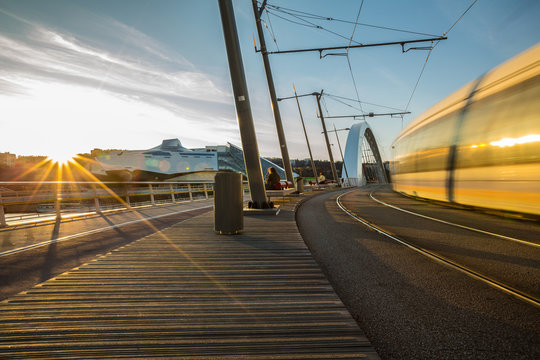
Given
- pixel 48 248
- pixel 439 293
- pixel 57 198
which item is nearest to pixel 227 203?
pixel 48 248

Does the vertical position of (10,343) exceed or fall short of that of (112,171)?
it falls short

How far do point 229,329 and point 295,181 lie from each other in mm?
19366

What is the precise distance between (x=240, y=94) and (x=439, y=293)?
272 inches

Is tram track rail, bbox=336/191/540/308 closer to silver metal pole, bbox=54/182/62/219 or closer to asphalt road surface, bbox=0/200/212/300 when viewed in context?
asphalt road surface, bbox=0/200/212/300

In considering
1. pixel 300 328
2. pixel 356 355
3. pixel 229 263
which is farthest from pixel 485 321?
pixel 229 263

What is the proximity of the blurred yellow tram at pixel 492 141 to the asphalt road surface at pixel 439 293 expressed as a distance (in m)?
1.33

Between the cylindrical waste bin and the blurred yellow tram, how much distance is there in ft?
18.0

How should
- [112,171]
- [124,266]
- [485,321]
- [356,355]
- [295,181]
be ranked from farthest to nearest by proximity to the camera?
[112,171]
[295,181]
[124,266]
[485,321]
[356,355]

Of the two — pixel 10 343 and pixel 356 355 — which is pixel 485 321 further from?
pixel 10 343

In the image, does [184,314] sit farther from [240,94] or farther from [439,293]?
[240,94]

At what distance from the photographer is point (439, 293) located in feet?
7.97

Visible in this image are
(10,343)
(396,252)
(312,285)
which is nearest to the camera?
(10,343)

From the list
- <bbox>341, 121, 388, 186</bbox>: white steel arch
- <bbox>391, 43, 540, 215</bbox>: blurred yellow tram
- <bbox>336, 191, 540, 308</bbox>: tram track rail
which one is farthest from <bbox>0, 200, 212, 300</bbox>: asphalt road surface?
<bbox>341, 121, 388, 186</bbox>: white steel arch

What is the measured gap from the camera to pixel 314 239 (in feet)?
16.3
